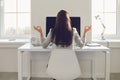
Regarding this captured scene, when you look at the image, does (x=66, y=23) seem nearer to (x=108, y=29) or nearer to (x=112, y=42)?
(x=112, y=42)

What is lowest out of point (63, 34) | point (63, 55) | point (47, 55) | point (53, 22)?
point (47, 55)

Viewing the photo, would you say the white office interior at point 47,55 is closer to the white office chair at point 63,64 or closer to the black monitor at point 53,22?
the black monitor at point 53,22

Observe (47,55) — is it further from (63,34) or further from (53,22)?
(63,34)

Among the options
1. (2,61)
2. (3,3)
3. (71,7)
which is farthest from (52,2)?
(2,61)

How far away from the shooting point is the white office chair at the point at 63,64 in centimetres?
313

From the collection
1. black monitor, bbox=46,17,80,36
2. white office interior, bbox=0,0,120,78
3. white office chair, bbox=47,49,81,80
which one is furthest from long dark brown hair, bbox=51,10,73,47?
white office interior, bbox=0,0,120,78

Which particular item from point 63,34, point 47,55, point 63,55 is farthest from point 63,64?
point 47,55

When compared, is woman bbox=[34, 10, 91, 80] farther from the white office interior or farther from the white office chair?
the white office interior

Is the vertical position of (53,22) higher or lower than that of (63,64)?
higher

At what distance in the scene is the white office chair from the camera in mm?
3129

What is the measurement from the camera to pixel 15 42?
475cm

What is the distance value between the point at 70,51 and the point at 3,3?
8.45 feet

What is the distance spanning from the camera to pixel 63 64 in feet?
10.4

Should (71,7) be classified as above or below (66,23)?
above
